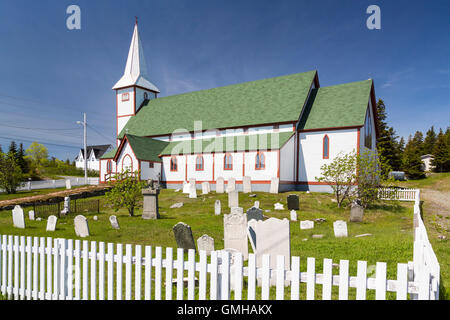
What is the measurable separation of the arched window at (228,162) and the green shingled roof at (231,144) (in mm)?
664

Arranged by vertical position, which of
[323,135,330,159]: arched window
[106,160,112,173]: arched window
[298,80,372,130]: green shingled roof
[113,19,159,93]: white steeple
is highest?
[113,19,159,93]: white steeple

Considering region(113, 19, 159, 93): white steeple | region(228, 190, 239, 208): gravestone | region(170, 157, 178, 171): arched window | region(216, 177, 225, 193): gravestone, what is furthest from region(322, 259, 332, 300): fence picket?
region(113, 19, 159, 93): white steeple

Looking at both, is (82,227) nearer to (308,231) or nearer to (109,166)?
(308,231)

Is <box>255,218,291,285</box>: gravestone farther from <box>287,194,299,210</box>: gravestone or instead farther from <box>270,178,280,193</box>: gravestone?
<box>270,178,280,193</box>: gravestone

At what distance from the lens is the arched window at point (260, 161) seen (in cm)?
2918

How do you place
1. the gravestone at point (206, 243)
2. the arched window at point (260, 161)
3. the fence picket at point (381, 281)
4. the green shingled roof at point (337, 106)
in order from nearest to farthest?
the fence picket at point (381, 281), the gravestone at point (206, 243), the green shingled roof at point (337, 106), the arched window at point (260, 161)

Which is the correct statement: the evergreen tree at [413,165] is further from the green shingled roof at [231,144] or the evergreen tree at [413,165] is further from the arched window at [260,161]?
the arched window at [260,161]

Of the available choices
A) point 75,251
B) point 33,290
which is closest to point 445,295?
point 75,251

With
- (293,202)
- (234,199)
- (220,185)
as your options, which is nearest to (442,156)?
(220,185)

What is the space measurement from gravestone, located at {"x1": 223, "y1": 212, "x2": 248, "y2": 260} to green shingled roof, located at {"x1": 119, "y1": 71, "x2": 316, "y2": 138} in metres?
23.7

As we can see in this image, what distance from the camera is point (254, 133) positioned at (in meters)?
32.6

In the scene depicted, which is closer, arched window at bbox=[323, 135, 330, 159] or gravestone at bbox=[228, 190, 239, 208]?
gravestone at bbox=[228, 190, 239, 208]

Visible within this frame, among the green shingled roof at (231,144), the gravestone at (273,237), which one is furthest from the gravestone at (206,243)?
the green shingled roof at (231,144)

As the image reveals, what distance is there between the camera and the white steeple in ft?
149
